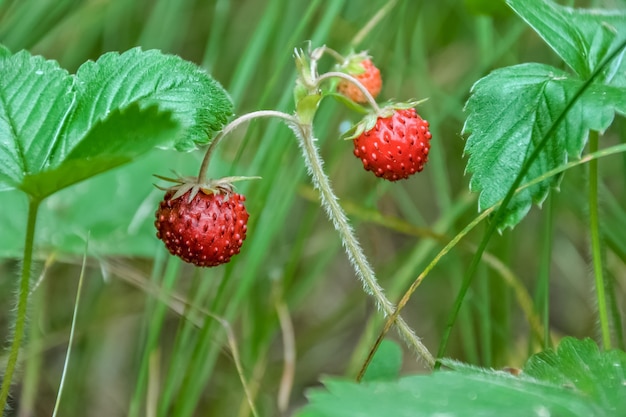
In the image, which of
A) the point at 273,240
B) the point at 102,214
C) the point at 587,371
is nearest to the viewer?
the point at 587,371

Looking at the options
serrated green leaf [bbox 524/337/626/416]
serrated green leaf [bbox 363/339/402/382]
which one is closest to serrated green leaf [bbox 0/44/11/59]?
serrated green leaf [bbox 363/339/402/382]

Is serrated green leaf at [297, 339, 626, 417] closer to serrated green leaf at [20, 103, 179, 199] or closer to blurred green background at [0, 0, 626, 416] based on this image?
serrated green leaf at [20, 103, 179, 199]

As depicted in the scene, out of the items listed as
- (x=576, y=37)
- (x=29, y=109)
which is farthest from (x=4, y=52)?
(x=576, y=37)

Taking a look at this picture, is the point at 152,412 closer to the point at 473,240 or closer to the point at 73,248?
the point at 73,248

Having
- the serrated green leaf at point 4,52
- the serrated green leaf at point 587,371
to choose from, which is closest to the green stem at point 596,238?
the serrated green leaf at point 587,371

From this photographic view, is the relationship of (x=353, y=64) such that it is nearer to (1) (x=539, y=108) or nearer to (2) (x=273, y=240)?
(1) (x=539, y=108)
